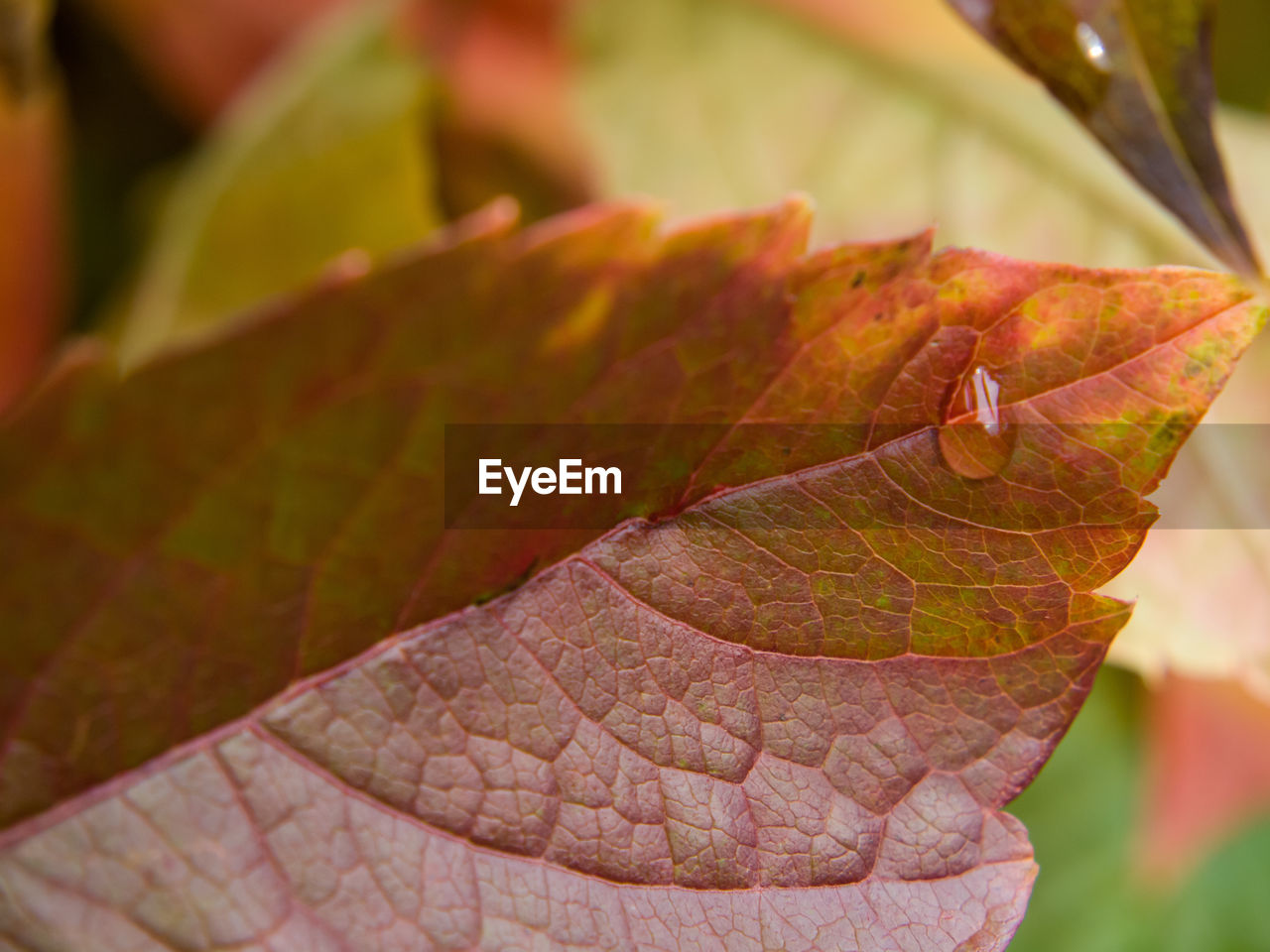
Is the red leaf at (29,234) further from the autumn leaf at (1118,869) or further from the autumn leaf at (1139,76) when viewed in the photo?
the autumn leaf at (1118,869)

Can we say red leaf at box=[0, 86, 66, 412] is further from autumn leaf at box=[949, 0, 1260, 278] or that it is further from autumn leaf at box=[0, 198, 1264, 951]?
autumn leaf at box=[949, 0, 1260, 278]

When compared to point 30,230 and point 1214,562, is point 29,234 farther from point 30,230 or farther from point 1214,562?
point 1214,562

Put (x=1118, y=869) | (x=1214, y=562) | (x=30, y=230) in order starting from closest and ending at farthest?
1. (x=1214, y=562)
2. (x=30, y=230)
3. (x=1118, y=869)

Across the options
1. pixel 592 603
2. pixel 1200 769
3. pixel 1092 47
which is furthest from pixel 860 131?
pixel 1200 769

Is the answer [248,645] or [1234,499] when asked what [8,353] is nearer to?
[248,645]

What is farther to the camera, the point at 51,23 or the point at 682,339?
the point at 51,23

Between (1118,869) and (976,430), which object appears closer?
(976,430)

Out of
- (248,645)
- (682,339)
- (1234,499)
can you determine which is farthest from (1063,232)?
(248,645)
